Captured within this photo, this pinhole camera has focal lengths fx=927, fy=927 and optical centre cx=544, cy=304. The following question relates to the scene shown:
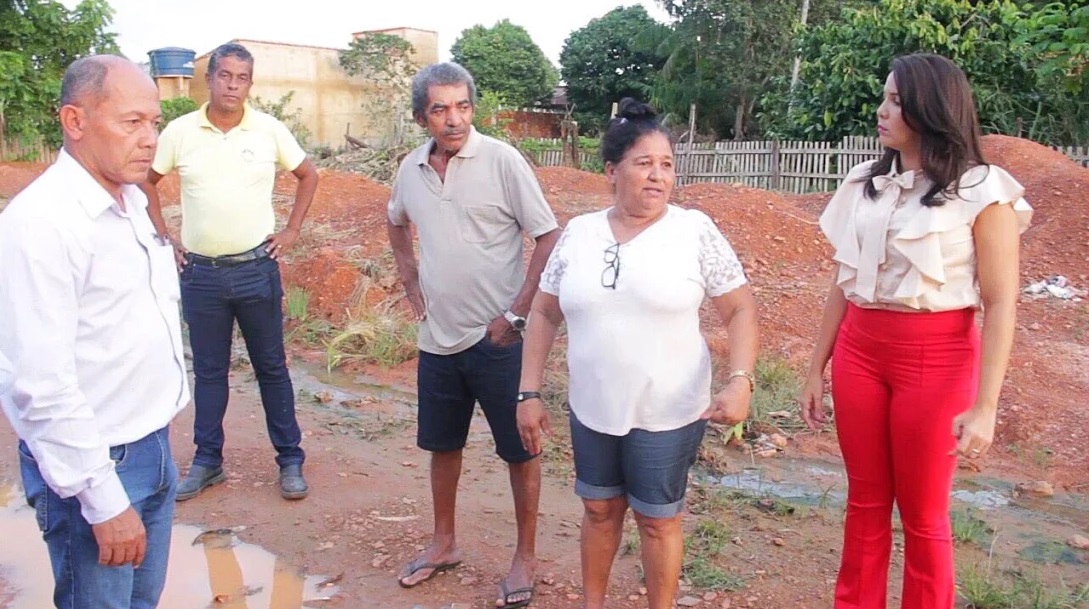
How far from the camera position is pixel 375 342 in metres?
7.44

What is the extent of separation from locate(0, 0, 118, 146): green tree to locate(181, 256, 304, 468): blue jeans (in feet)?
65.9

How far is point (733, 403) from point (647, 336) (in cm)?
30

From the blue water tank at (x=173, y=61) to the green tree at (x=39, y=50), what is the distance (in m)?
1.57

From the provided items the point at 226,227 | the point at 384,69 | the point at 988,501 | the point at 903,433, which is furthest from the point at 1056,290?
the point at 384,69

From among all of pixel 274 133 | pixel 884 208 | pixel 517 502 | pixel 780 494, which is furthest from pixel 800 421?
pixel 274 133

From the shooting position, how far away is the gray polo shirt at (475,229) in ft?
10.7

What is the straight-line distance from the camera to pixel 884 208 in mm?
2750

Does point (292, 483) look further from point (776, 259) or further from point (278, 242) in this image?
point (776, 259)

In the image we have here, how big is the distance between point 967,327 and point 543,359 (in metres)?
1.26

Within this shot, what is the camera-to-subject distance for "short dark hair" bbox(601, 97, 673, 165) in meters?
2.69

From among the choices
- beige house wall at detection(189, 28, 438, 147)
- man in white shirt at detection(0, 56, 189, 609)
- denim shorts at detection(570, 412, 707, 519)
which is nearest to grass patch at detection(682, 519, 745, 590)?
denim shorts at detection(570, 412, 707, 519)

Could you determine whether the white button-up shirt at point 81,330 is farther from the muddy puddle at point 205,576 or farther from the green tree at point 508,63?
the green tree at point 508,63

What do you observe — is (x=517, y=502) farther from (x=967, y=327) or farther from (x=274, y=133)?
(x=274, y=133)

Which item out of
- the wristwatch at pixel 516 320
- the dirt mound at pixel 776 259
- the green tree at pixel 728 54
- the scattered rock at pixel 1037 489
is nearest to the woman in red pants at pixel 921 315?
the wristwatch at pixel 516 320
